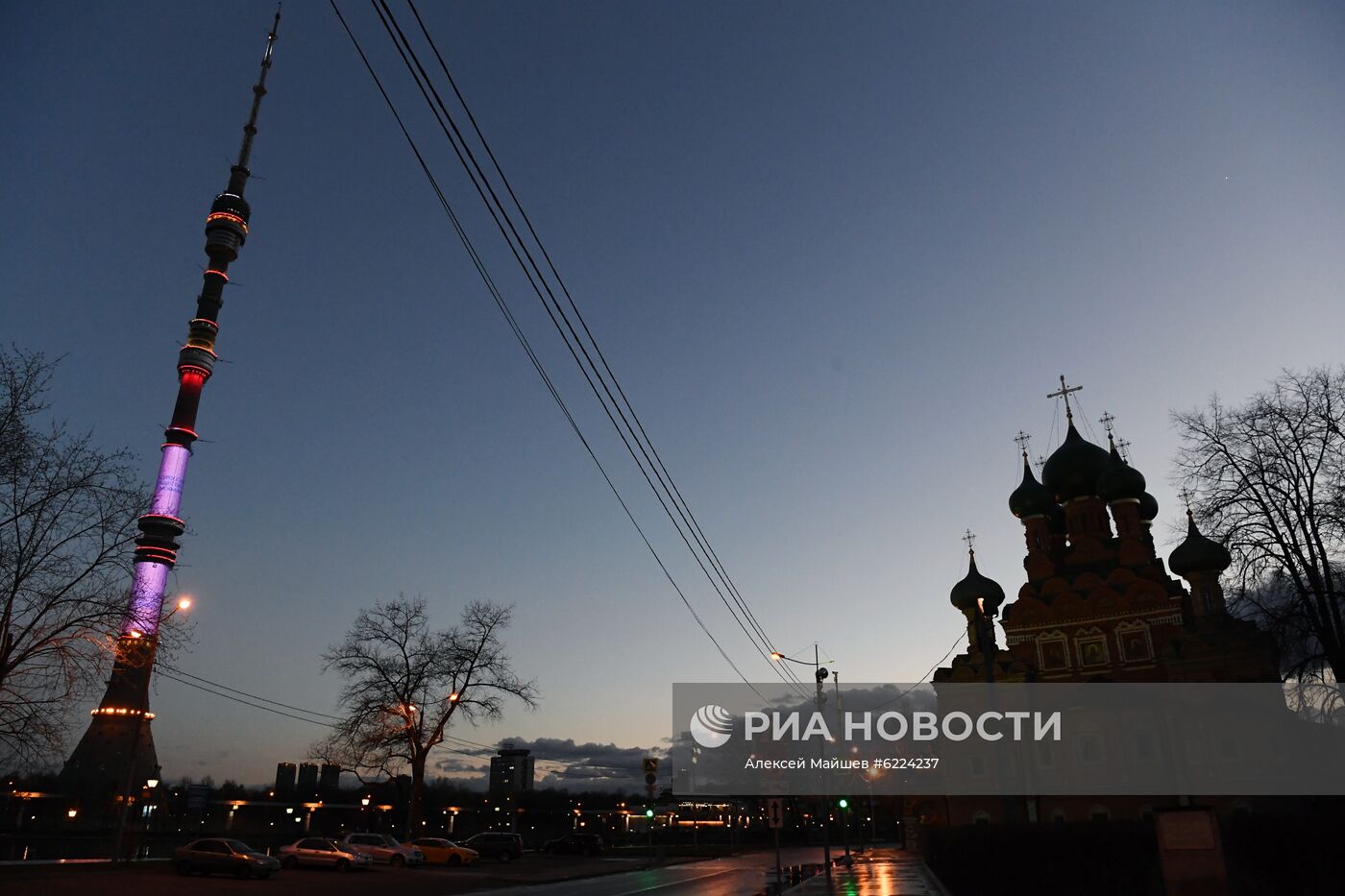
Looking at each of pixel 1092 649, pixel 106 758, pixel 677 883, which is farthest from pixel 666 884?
pixel 106 758

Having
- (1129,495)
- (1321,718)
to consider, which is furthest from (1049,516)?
(1321,718)

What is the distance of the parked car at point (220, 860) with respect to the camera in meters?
27.0

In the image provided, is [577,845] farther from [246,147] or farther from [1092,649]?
[246,147]

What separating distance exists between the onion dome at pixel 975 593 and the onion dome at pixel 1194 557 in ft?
47.8

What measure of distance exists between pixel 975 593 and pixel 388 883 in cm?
4920

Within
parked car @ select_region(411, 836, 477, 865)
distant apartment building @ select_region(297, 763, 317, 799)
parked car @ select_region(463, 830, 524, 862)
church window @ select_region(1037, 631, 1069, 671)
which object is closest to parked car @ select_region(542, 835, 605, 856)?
parked car @ select_region(463, 830, 524, 862)

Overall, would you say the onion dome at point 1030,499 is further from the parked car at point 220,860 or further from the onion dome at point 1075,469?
the parked car at point 220,860

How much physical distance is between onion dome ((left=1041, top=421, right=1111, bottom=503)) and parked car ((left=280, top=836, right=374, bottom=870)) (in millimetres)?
49431

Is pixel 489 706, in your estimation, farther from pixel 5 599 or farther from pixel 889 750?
pixel 889 750

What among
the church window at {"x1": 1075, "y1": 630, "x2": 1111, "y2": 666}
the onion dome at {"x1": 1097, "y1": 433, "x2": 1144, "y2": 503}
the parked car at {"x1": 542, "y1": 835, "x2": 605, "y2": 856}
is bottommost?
the parked car at {"x1": 542, "y1": 835, "x2": 605, "y2": 856}

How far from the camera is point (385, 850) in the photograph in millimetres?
35719

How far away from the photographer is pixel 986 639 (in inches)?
963

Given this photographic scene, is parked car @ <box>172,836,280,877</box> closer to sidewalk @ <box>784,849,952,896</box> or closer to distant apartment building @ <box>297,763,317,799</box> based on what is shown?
sidewalk @ <box>784,849,952,896</box>

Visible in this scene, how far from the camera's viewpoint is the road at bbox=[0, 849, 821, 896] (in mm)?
22328
